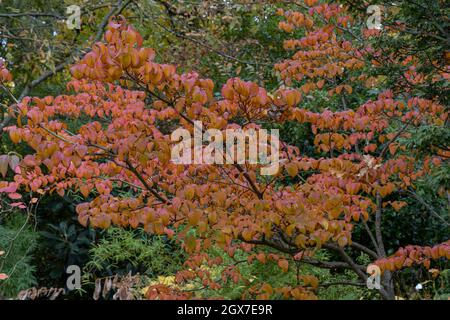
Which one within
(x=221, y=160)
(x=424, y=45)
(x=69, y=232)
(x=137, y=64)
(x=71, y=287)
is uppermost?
(x=424, y=45)

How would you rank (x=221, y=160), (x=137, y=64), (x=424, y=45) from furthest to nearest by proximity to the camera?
(x=424, y=45)
(x=221, y=160)
(x=137, y=64)

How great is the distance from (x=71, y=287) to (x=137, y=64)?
4.39 metres

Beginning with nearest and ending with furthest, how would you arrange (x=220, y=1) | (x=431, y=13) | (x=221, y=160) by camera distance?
(x=221, y=160) < (x=431, y=13) < (x=220, y=1)

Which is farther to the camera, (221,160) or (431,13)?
(431,13)

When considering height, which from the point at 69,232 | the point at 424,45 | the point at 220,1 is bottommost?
the point at 69,232

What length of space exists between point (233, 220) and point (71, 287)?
3.57 m

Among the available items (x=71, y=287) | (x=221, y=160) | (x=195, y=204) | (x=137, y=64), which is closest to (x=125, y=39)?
(x=137, y=64)

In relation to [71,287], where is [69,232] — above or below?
above

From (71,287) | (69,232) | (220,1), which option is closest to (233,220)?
(71,287)

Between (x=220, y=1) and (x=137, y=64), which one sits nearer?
(x=137, y=64)

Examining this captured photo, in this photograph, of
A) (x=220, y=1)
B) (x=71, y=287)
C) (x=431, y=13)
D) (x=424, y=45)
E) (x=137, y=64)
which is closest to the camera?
(x=137, y=64)

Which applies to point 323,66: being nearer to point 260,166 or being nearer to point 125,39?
point 260,166

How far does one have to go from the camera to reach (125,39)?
8.93 ft
